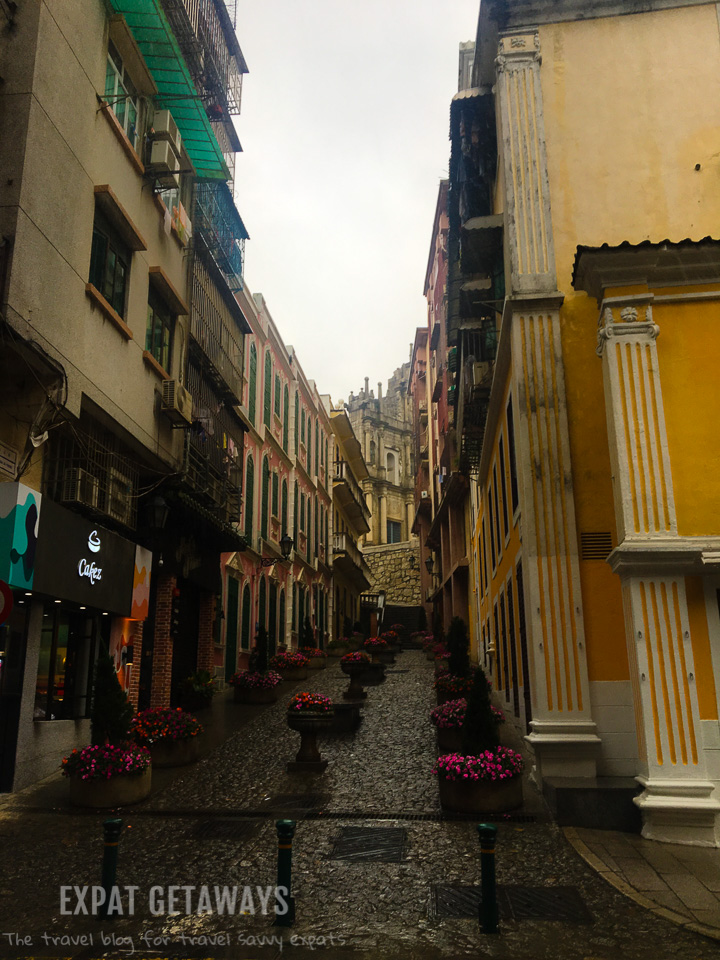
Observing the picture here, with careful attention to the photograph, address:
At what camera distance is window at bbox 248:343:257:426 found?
2548cm

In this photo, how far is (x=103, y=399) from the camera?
13383mm

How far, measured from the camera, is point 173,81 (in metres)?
16.3

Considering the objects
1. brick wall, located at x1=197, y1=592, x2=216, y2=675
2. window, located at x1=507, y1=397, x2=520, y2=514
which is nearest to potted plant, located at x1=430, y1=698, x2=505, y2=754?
window, located at x1=507, y1=397, x2=520, y2=514

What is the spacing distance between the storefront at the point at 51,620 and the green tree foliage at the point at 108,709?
1315 mm

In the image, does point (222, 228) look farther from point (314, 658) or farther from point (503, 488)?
point (314, 658)

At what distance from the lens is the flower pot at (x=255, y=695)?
64.2ft

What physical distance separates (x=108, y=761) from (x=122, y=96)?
1095 cm

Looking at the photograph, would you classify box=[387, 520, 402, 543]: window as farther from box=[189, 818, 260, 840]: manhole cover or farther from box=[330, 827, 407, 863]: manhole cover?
box=[330, 827, 407, 863]: manhole cover

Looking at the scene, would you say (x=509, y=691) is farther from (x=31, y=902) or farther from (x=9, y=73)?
(x=9, y=73)

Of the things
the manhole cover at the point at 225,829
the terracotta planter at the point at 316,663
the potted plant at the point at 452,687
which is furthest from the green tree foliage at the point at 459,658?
the terracotta planter at the point at 316,663

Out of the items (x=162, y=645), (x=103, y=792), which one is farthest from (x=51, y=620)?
(x=162, y=645)

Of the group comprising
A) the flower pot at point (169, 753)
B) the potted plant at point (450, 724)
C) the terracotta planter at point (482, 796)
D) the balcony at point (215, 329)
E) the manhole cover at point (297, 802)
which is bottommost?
the manhole cover at point (297, 802)

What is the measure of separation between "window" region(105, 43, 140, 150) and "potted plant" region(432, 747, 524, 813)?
11.8 metres

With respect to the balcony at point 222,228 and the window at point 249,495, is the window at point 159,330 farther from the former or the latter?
the window at point 249,495
